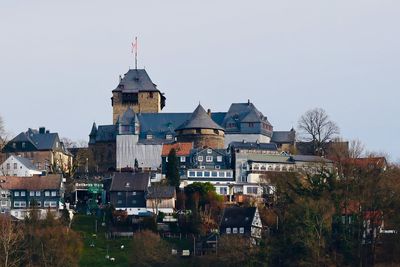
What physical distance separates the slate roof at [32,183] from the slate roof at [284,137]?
27206 mm

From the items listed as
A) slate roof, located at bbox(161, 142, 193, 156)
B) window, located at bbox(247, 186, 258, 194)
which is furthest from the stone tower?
window, located at bbox(247, 186, 258, 194)

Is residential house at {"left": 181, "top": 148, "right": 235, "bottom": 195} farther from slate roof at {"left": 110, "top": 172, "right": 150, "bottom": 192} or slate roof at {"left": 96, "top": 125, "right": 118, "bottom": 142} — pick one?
slate roof at {"left": 96, "top": 125, "right": 118, "bottom": 142}

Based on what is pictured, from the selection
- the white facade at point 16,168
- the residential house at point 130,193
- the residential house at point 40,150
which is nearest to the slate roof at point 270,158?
the residential house at point 130,193

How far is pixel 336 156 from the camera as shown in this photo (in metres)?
99.9

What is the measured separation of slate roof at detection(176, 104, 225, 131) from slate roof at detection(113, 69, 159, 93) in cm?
1188

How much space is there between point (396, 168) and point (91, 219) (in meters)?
25.4

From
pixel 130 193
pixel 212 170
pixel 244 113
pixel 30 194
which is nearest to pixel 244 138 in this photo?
pixel 244 113

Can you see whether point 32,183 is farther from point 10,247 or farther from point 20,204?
point 10,247

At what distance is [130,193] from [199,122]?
18022 mm

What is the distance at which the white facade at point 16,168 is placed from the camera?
11456 cm

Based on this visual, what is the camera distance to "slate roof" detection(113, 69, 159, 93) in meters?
132

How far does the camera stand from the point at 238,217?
3725 inches

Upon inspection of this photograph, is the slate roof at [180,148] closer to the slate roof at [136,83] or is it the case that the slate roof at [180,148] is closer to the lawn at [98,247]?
the slate roof at [136,83]

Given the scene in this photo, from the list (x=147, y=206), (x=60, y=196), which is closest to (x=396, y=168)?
(x=147, y=206)
